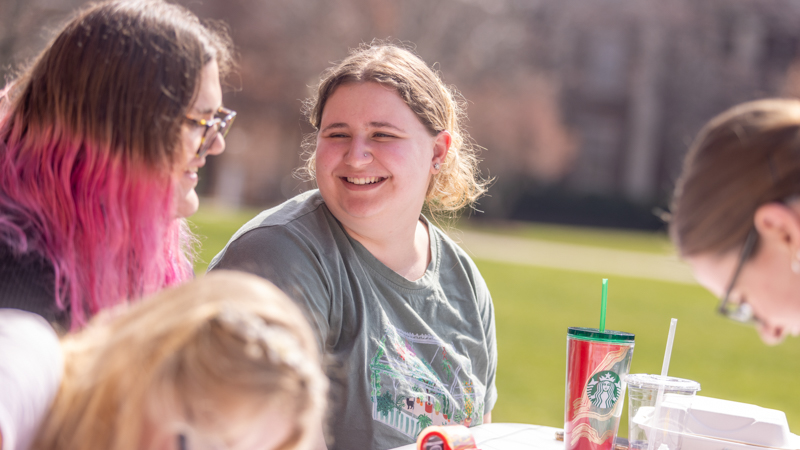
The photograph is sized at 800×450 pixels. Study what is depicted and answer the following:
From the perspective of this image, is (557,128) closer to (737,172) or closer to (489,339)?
(489,339)

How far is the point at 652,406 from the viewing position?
1760 mm

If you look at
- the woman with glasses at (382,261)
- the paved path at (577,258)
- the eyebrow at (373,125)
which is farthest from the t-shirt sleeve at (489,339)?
the paved path at (577,258)

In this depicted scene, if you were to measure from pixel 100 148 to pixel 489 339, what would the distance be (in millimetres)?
1493

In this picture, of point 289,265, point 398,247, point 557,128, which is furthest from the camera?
point 557,128

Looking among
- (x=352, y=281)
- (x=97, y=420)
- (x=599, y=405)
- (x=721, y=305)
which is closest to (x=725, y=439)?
(x=599, y=405)

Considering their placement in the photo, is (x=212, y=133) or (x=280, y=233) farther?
(x=280, y=233)

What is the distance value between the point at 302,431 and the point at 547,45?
25.9 meters

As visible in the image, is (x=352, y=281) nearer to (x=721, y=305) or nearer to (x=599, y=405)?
(x=599, y=405)

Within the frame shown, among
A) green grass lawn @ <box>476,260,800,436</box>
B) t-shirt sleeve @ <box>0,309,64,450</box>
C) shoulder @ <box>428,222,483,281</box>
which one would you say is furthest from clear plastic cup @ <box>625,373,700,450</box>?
green grass lawn @ <box>476,260,800,436</box>

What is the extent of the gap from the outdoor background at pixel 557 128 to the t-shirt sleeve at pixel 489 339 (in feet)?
8.08

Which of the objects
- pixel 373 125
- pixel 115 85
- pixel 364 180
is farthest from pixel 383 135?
pixel 115 85

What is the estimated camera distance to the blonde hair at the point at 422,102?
2398mm

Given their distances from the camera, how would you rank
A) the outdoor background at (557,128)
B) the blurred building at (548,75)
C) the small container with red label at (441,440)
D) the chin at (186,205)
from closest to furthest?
the small container with red label at (441,440) → the chin at (186,205) → the outdoor background at (557,128) → the blurred building at (548,75)

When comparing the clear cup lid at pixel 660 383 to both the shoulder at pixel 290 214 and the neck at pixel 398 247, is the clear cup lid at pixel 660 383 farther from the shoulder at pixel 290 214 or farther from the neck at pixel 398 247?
the shoulder at pixel 290 214
